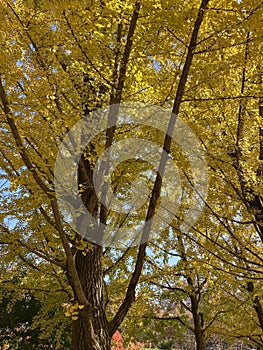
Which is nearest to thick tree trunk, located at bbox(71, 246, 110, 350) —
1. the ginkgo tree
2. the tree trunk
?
the ginkgo tree

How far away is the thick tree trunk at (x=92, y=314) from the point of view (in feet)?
10.2

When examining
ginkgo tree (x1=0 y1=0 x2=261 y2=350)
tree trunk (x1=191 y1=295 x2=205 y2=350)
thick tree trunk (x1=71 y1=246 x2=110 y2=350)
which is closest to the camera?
ginkgo tree (x1=0 y1=0 x2=261 y2=350)

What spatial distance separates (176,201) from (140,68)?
6.14 ft

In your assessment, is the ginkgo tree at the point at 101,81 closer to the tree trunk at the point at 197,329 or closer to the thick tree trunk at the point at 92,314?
the thick tree trunk at the point at 92,314

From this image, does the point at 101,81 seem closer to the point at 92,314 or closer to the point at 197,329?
the point at 92,314

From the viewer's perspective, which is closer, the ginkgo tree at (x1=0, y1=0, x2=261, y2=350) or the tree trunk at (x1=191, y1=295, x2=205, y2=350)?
the ginkgo tree at (x1=0, y1=0, x2=261, y2=350)

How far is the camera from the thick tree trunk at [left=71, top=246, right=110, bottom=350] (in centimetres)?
312

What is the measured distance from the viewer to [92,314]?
336 cm

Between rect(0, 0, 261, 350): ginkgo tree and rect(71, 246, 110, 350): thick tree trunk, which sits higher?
rect(0, 0, 261, 350): ginkgo tree

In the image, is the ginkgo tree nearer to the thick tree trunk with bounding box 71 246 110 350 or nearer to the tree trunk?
A: the thick tree trunk with bounding box 71 246 110 350

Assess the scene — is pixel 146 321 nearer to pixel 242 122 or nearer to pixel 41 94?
pixel 242 122

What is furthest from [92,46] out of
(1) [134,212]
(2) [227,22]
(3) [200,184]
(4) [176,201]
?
(1) [134,212]

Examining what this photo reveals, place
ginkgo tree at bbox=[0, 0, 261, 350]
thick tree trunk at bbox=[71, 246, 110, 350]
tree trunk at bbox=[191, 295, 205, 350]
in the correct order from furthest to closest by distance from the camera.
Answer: tree trunk at bbox=[191, 295, 205, 350], thick tree trunk at bbox=[71, 246, 110, 350], ginkgo tree at bbox=[0, 0, 261, 350]

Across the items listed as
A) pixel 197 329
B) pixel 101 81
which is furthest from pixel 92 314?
pixel 197 329
